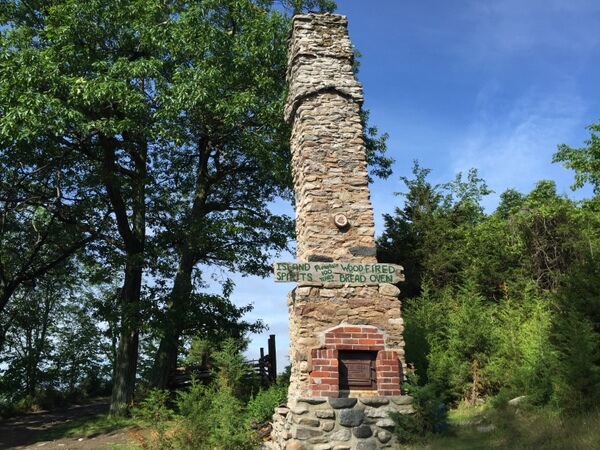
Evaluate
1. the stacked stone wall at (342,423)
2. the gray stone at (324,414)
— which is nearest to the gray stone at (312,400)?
the stacked stone wall at (342,423)

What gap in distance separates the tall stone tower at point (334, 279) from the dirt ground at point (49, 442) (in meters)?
3.62

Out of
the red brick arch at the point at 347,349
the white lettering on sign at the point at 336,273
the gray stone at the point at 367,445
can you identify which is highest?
the white lettering on sign at the point at 336,273

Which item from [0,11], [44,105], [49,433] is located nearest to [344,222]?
[44,105]

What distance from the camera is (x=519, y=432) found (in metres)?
6.60

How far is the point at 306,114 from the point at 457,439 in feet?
18.6

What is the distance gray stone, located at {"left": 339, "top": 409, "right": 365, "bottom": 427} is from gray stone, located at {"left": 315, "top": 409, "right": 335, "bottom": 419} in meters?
0.14

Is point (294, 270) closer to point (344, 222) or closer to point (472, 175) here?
point (344, 222)

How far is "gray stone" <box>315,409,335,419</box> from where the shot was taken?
7.29m

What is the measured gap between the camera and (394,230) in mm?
18312

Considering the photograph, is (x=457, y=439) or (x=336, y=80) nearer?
(x=457, y=439)

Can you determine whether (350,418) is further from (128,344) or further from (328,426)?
(128,344)

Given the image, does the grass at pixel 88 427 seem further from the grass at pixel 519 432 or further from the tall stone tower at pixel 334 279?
the grass at pixel 519 432

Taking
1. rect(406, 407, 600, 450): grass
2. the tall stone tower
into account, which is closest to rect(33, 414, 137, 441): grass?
the tall stone tower

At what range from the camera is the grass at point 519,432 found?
559 cm
